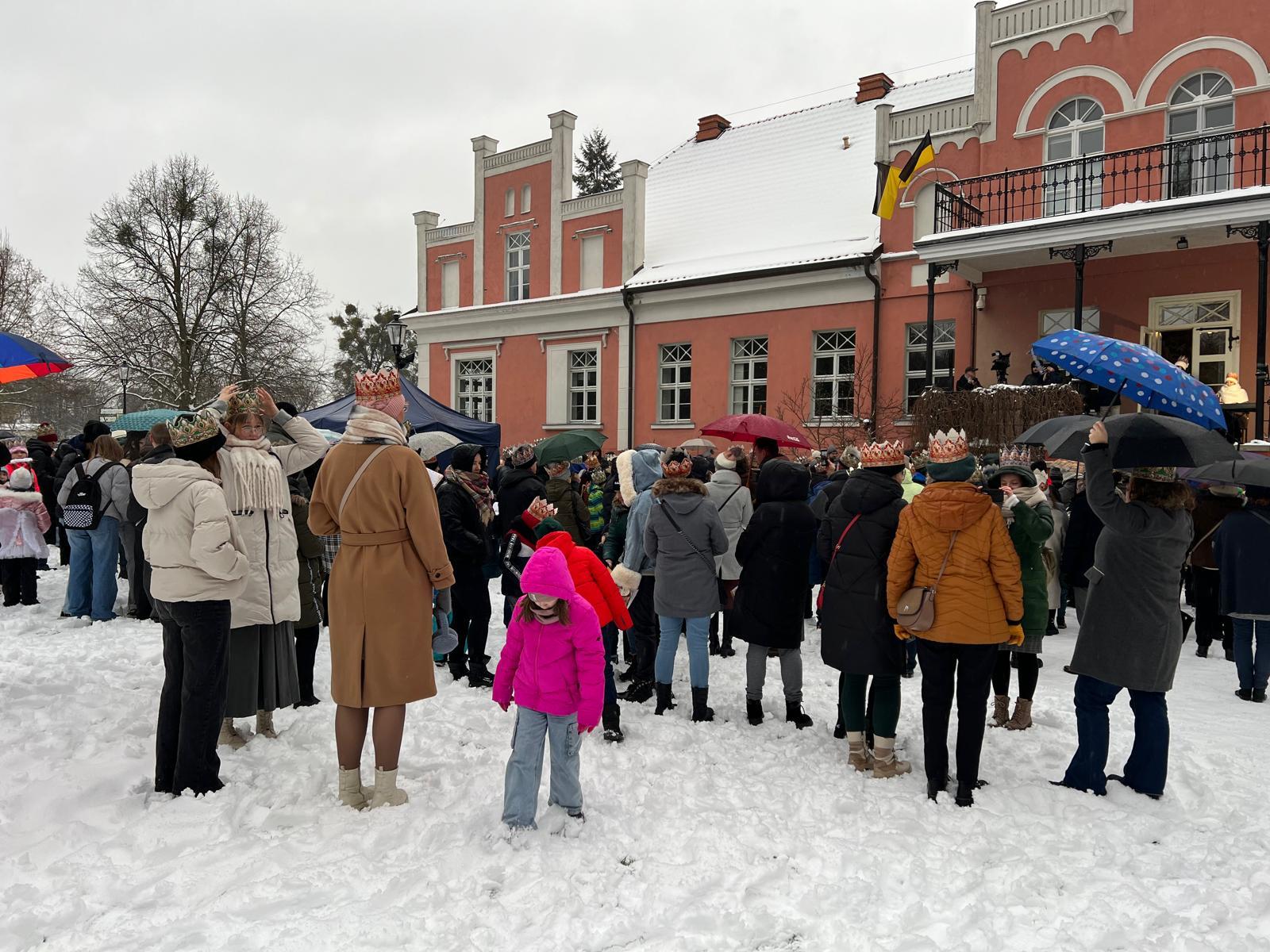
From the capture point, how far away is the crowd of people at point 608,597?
13.9ft

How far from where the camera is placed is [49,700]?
552 cm

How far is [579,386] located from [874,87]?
11.6 metres

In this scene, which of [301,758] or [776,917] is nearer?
[776,917]

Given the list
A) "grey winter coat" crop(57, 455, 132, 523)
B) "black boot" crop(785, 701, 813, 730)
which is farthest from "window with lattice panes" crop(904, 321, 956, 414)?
"grey winter coat" crop(57, 455, 132, 523)

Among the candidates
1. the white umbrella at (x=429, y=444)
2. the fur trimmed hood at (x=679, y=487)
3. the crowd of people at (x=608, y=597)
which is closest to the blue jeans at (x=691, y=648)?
the crowd of people at (x=608, y=597)

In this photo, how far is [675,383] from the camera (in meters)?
22.8

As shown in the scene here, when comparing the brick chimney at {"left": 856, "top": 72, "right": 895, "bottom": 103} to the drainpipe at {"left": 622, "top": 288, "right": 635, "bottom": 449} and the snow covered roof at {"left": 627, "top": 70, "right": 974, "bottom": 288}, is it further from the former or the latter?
the drainpipe at {"left": 622, "top": 288, "right": 635, "bottom": 449}

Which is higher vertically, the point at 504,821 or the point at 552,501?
the point at 552,501

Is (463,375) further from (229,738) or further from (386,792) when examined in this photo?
(386,792)

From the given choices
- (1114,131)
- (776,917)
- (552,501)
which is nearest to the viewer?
(776,917)

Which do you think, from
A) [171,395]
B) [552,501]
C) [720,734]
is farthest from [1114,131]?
[171,395]

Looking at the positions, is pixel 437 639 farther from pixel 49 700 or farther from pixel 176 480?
pixel 49 700

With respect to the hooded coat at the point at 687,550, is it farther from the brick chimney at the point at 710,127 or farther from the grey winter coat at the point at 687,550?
the brick chimney at the point at 710,127

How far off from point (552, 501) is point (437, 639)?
10.8 ft
